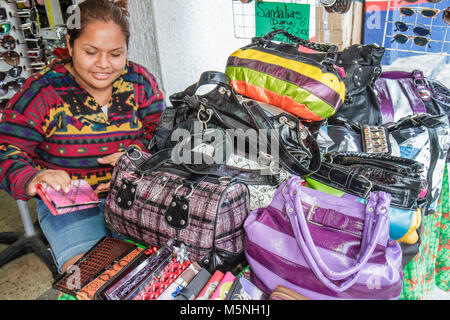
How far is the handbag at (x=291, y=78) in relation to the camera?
120 centimetres

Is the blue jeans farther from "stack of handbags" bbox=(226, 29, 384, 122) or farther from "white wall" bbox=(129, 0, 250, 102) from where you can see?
"white wall" bbox=(129, 0, 250, 102)

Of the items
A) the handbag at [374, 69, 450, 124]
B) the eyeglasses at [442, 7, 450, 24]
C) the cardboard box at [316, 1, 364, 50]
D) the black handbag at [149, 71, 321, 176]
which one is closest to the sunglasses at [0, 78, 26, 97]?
the black handbag at [149, 71, 321, 176]

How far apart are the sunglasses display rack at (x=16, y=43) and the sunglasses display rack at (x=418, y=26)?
2.01m

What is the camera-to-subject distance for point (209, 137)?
1176 mm

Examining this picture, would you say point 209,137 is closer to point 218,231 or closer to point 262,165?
point 262,165

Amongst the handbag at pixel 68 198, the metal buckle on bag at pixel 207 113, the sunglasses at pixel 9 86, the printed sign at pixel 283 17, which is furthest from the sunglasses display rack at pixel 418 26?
the sunglasses at pixel 9 86

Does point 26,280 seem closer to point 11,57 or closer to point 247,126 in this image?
point 11,57

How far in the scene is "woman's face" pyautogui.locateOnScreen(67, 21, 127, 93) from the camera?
1.31 m

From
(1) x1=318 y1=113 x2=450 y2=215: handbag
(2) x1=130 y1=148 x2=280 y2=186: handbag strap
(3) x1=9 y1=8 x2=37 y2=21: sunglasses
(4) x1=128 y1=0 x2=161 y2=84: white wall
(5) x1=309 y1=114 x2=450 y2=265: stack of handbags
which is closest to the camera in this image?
(5) x1=309 y1=114 x2=450 y2=265: stack of handbags

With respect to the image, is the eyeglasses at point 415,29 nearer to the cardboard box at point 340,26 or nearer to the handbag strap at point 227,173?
the cardboard box at point 340,26

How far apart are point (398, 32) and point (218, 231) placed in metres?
1.23

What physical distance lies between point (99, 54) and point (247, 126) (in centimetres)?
64

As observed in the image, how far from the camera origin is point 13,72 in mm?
2184

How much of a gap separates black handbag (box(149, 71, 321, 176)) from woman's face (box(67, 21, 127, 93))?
0.98 ft
